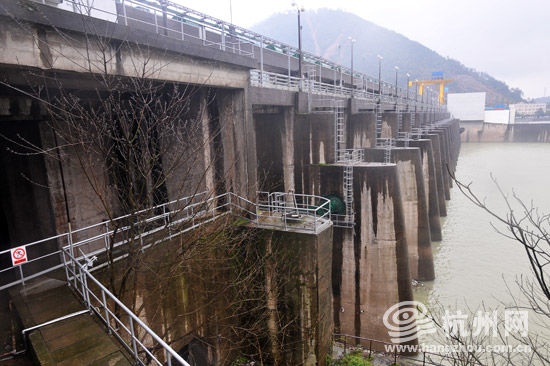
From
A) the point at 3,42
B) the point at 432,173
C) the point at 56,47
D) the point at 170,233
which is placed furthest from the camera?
the point at 432,173

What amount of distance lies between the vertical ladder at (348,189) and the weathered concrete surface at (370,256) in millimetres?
181

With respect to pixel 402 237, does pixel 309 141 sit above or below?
above

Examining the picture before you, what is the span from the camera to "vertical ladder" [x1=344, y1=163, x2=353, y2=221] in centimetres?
1501

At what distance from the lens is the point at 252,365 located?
11141 mm

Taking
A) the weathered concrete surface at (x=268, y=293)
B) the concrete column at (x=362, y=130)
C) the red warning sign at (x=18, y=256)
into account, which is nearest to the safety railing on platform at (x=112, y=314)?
the red warning sign at (x=18, y=256)

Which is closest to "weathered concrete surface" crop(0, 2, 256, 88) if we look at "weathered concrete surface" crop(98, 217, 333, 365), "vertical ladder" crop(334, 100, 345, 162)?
"weathered concrete surface" crop(98, 217, 333, 365)

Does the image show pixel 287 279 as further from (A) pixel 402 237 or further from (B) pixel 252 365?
(A) pixel 402 237

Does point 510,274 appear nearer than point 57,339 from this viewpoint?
No

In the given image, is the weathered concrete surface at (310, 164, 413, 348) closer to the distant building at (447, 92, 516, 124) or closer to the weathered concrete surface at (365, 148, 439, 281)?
the weathered concrete surface at (365, 148, 439, 281)

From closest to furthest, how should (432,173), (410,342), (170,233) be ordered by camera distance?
(170,233) < (410,342) < (432,173)

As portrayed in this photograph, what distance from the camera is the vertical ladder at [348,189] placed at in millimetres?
15008

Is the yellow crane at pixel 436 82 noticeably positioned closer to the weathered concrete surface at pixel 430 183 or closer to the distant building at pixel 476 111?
the distant building at pixel 476 111

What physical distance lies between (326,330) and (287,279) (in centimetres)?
199

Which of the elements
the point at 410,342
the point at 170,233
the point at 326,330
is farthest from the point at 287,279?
the point at 410,342
